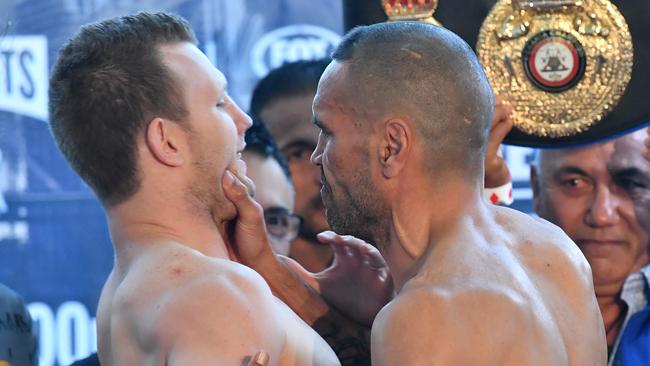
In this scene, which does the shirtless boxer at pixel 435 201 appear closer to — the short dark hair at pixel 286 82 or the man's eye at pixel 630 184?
the man's eye at pixel 630 184

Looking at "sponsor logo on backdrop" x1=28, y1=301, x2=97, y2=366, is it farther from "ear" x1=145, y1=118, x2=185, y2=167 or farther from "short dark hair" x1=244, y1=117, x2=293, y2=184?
"ear" x1=145, y1=118, x2=185, y2=167

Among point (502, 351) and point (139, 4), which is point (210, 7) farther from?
point (502, 351)

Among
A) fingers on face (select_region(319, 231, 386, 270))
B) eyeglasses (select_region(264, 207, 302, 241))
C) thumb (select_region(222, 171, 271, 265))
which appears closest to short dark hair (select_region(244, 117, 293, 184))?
eyeglasses (select_region(264, 207, 302, 241))

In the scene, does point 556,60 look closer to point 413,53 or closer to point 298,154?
point 413,53

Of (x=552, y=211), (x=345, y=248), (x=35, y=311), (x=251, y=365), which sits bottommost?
(x=35, y=311)

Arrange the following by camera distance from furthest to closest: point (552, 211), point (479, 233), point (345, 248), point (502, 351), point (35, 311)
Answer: point (35, 311)
point (552, 211)
point (345, 248)
point (479, 233)
point (502, 351)

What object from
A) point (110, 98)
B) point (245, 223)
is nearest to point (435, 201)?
point (245, 223)

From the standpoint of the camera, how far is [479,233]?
2203 mm

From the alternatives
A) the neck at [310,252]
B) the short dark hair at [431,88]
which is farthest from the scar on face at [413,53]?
the neck at [310,252]

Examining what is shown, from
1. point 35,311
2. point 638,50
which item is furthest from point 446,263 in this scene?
point 35,311

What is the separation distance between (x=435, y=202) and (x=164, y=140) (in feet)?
1.80

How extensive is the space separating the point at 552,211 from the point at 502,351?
5.50ft

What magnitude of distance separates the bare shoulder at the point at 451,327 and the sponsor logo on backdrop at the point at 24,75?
7.45 feet

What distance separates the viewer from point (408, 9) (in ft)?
9.84
